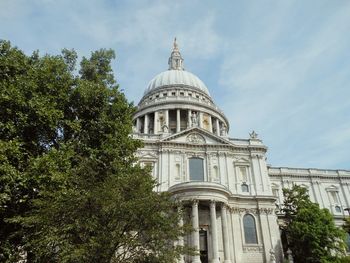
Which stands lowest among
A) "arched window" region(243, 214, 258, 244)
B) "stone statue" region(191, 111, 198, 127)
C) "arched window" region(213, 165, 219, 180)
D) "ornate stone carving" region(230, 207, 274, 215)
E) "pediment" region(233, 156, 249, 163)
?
"arched window" region(243, 214, 258, 244)

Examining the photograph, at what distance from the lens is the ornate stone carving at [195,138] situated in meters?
39.3

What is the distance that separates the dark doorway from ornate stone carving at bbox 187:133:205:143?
10.7 metres

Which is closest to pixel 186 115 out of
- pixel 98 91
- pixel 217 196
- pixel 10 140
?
pixel 217 196

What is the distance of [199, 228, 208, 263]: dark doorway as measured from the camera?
31462mm

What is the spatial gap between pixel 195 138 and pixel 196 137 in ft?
0.64

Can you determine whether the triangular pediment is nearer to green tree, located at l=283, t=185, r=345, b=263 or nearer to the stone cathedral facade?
the stone cathedral facade

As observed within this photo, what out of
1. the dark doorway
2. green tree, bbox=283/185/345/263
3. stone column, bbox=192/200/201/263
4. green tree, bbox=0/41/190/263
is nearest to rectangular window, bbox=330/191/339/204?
green tree, bbox=283/185/345/263

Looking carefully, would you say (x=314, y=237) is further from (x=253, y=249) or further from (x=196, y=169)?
(x=196, y=169)

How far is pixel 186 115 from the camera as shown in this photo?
5356 cm

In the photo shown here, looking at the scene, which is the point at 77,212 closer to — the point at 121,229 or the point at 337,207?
the point at 121,229

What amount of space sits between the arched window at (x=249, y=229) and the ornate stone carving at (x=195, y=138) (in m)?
9.96

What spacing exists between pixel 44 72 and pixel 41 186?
22.6ft

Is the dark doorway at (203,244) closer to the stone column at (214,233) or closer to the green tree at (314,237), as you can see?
the stone column at (214,233)

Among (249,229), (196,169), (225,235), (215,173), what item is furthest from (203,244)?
(196,169)
